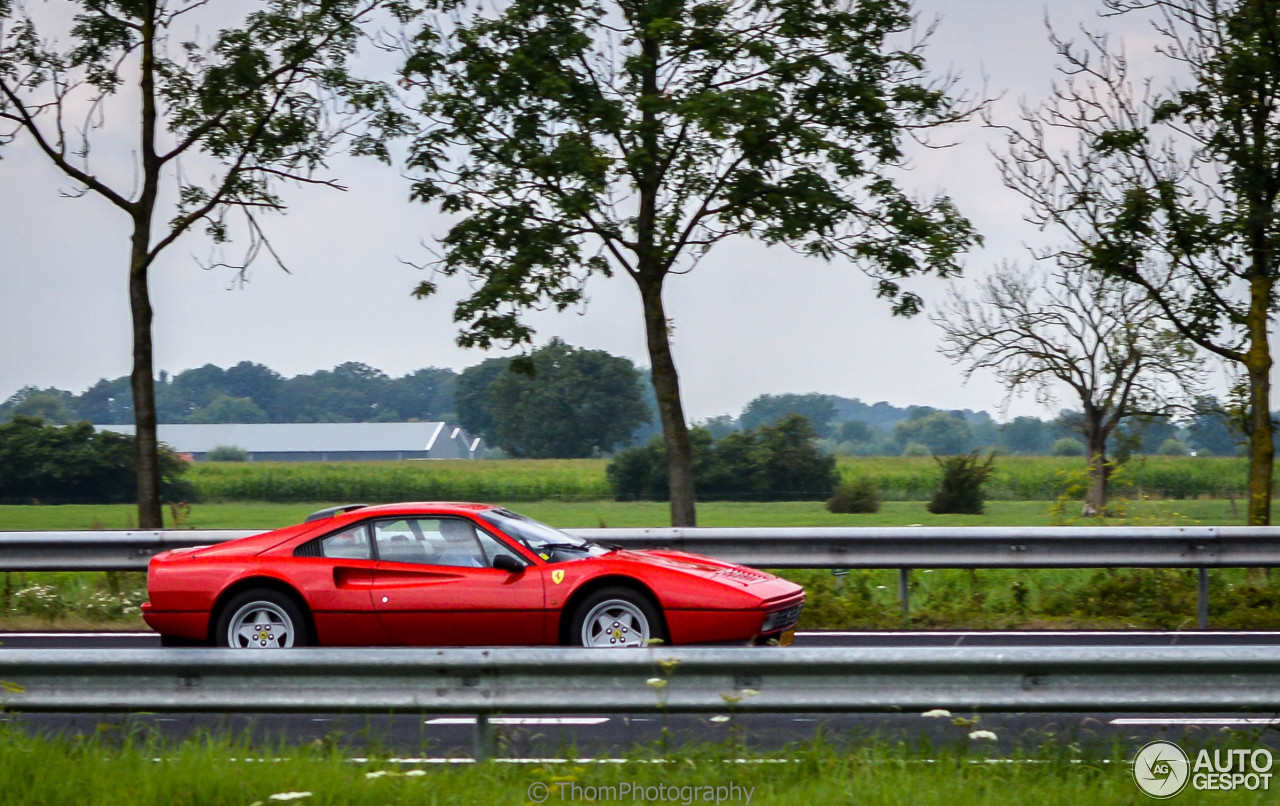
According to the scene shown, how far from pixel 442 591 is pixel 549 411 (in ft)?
136

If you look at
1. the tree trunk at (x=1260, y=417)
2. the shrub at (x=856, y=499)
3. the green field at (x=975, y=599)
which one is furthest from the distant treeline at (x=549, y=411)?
the green field at (x=975, y=599)

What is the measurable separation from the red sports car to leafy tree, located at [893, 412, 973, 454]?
65526 mm

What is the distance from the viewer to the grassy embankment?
39.5 ft

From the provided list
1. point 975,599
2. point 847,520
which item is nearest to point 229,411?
point 847,520

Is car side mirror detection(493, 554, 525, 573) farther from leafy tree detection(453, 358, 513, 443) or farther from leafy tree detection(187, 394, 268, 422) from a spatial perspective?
leafy tree detection(187, 394, 268, 422)

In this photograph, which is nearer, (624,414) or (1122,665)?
(1122,665)

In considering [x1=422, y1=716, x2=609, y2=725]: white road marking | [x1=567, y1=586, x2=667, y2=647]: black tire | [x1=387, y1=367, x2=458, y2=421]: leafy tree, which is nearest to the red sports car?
[x1=567, y1=586, x2=667, y2=647]: black tire

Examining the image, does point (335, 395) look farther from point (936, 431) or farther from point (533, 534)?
point (533, 534)

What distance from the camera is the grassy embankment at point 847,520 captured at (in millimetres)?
12039

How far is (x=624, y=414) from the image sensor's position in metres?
49.3

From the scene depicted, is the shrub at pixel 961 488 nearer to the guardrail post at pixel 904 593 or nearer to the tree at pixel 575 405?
the tree at pixel 575 405

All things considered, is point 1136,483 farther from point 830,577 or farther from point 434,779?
point 434,779

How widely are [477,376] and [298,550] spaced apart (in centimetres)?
5185

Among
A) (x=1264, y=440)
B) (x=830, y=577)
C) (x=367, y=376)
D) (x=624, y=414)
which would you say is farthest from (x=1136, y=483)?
(x=367, y=376)
